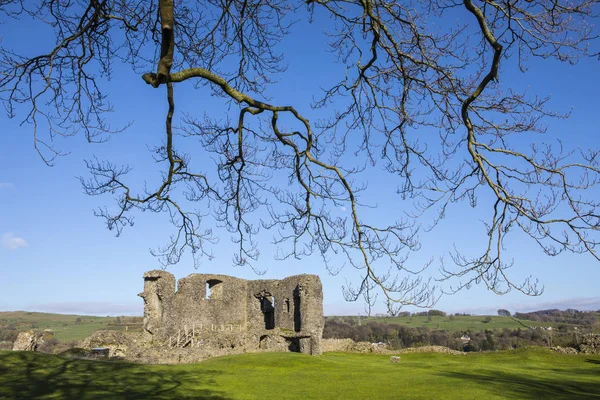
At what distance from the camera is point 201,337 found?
101 feet

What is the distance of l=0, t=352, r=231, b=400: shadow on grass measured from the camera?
42.8 ft

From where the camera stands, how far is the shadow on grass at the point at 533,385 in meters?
14.5

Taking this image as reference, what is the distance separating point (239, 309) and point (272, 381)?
21436 mm

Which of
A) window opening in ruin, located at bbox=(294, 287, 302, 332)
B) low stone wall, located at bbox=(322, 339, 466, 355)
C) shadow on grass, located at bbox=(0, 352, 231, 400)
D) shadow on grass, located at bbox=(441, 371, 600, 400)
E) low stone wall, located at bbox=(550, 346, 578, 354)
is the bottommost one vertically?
shadow on grass, located at bbox=(441, 371, 600, 400)

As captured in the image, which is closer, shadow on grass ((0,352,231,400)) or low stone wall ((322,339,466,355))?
shadow on grass ((0,352,231,400))

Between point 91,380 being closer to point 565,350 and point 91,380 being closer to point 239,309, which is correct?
→ point 239,309

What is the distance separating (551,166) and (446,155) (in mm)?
1576

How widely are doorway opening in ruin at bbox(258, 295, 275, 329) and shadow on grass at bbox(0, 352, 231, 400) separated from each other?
20.3 meters

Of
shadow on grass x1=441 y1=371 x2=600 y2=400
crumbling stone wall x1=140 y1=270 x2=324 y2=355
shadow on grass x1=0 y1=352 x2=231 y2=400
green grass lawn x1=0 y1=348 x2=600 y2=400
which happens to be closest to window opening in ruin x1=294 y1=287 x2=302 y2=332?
crumbling stone wall x1=140 y1=270 x2=324 y2=355

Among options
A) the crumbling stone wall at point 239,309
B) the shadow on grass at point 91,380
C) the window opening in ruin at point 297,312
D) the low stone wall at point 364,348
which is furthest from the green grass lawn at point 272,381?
the window opening in ruin at point 297,312

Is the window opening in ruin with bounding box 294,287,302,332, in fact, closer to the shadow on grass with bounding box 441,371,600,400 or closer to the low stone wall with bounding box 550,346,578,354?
the low stone wall with bounding box 550,346,578,354

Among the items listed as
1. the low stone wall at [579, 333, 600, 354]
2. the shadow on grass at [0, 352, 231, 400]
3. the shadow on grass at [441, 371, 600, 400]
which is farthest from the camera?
the low stone wall at [579, 333, 600, 354]

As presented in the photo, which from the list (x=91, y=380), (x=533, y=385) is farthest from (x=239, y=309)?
(x=533, y=385)

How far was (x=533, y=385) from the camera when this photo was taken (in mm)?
16531
